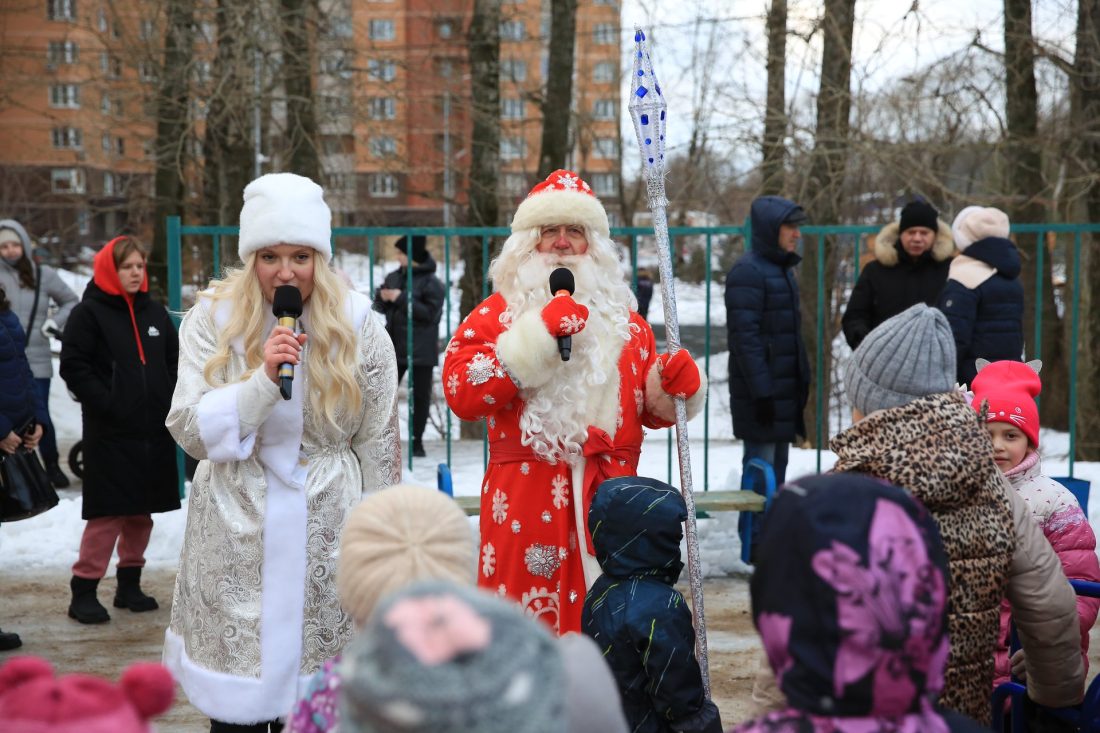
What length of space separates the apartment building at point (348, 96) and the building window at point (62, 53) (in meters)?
0.04

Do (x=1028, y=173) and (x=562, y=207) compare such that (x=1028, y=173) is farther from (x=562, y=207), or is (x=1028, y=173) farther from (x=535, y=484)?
(x=535, y=484)

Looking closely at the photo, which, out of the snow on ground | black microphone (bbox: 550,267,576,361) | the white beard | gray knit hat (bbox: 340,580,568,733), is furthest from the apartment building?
gray knit hat (bbox: 340,580,568,733)

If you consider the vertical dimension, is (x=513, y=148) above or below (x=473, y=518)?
above

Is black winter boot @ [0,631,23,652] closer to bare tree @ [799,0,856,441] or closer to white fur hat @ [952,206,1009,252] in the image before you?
white fur hat @ [952,206,1009,252]

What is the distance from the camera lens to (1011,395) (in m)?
3.65

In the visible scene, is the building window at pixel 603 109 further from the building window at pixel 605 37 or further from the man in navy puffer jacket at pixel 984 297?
the man in navy puffer jacket at pixel 984 297

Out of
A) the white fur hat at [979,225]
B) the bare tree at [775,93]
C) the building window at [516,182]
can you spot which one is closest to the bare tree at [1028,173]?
the bare tree at [775,93]

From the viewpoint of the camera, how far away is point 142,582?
665cm

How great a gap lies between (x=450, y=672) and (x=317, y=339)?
221cm

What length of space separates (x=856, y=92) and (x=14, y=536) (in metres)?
8.74

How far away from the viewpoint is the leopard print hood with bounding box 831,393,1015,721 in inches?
99.4

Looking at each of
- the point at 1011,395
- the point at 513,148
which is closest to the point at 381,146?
the point at 513,148

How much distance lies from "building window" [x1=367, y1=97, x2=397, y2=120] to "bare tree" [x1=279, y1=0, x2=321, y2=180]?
4.06ft

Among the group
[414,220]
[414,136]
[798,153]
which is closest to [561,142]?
[798,153]
